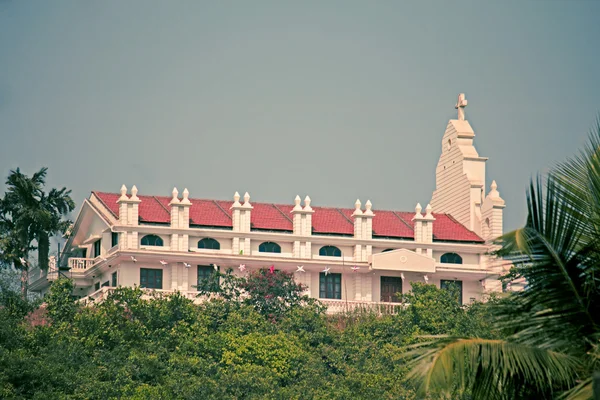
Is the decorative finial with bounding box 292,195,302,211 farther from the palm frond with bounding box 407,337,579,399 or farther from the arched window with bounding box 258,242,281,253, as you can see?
the palm frond with bounding box 407,337,579,399

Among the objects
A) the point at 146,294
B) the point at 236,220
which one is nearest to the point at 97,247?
the point at 146,294

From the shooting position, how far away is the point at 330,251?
62.0 meters

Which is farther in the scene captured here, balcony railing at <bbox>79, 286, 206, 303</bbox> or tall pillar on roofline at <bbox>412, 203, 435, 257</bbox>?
tall pillar on roofline at <bbox>412, 203, 435, 257</bbox>

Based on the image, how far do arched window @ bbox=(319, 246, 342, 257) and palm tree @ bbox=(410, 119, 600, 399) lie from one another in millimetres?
48777

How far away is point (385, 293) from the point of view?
6259 centimetres

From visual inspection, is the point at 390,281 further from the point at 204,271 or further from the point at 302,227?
the point at 204,271

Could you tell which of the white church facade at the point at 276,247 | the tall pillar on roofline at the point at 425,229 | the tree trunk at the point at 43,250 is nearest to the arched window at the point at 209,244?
the white church facade at the point at 276,247

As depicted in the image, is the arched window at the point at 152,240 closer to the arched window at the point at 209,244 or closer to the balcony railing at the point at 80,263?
the arched window at the point at 209,244

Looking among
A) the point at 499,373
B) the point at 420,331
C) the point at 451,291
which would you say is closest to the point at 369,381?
the point at 420,331

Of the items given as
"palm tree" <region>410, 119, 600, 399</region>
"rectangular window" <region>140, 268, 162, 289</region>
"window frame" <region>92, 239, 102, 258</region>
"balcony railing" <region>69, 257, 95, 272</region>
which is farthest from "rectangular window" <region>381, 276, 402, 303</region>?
"palm tree" <region>410, 119, 600, 399</region>

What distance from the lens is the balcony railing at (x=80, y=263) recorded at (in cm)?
6256

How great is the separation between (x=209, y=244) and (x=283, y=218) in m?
4.34

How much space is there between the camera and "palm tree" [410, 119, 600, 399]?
12.3 m

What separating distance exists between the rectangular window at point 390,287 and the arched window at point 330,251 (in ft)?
8.52
